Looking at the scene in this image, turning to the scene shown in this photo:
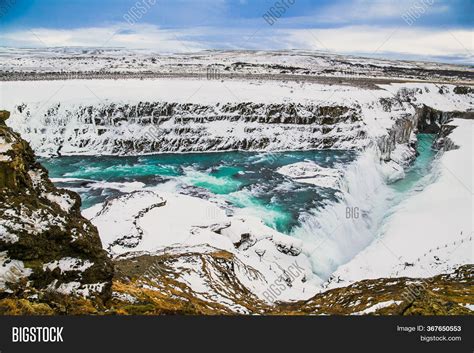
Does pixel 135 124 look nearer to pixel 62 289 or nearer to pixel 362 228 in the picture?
pixel 362 228

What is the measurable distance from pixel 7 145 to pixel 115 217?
701 centimetres

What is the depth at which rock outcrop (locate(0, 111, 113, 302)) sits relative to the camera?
15.1 feet

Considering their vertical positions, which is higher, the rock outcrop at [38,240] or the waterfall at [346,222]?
the rock outcrop at [38,240]

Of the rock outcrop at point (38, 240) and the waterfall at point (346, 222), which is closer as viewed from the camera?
the rock outcrop at point (38, 240)

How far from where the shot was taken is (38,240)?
4793 mm

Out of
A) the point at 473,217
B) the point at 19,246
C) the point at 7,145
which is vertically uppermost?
the point at 7,145

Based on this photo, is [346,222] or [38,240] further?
[346,222]

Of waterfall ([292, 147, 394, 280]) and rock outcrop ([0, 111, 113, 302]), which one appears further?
waterfall ([292, 147, 394, 280])

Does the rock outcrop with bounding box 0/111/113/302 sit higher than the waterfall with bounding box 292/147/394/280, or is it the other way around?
the rock outcrop with bounding box 0/111/113/302

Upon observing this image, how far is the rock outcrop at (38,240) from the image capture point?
4605mm

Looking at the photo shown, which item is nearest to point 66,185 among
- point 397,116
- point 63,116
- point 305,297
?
point 63,116

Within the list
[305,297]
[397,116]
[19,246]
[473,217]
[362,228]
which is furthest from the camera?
[397,116]

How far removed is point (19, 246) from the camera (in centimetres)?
464

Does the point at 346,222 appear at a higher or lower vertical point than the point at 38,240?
lower
